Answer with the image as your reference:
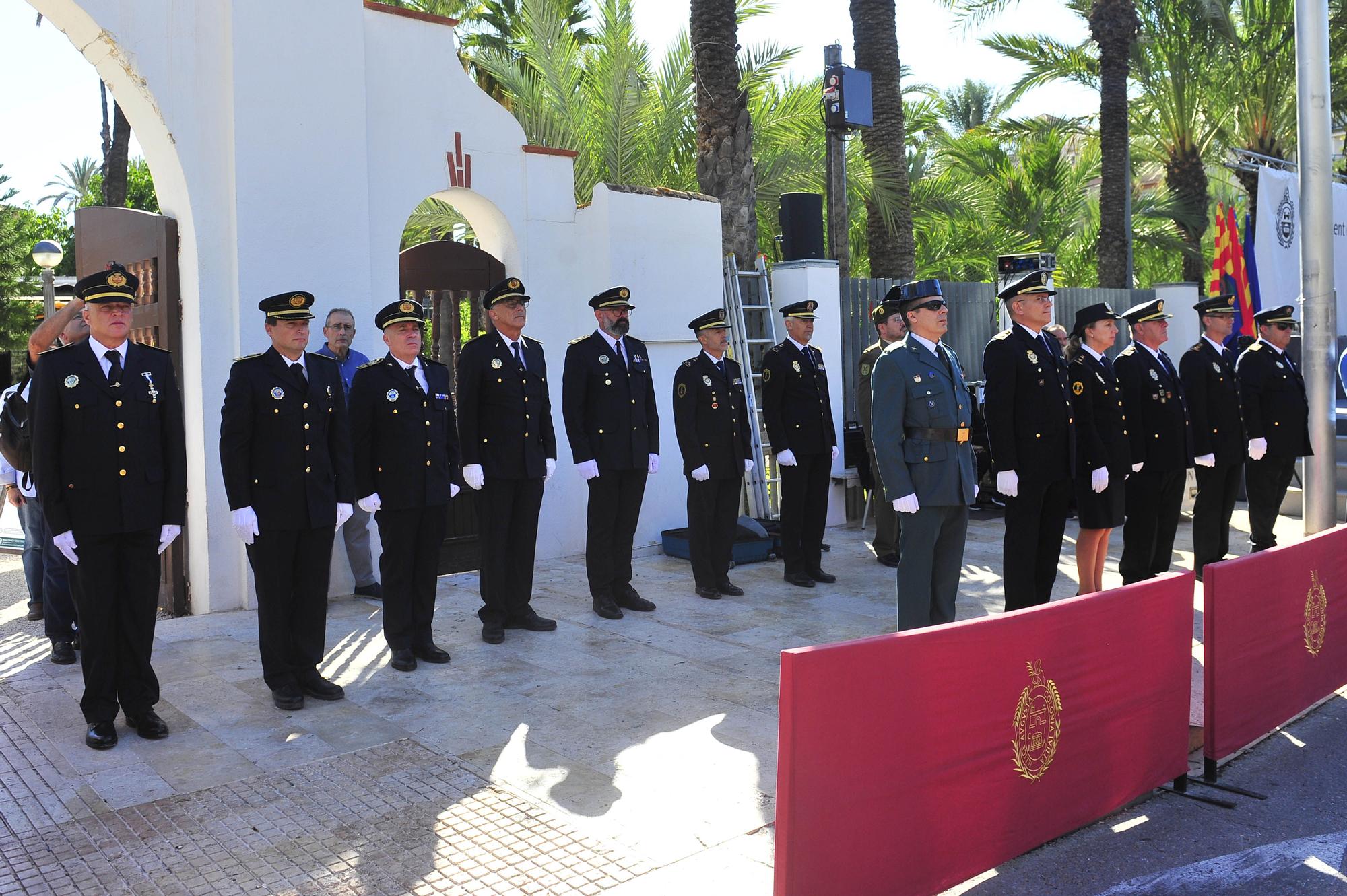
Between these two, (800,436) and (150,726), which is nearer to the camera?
(150,726)

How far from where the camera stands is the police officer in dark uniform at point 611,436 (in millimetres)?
7352

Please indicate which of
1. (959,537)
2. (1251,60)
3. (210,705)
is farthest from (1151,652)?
(1251,60)

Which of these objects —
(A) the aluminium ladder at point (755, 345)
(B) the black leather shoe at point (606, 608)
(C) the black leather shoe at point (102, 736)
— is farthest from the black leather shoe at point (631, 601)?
(C) the black leather shoe at point (102, 736)

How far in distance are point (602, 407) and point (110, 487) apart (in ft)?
10.5

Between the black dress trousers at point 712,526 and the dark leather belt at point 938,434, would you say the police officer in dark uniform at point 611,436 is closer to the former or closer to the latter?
the black dress trousers at point 712,526

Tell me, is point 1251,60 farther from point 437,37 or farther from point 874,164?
point 437,37

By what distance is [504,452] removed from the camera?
677 cm

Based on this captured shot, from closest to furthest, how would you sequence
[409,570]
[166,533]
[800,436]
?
[166,533], [409,570], [800,436]

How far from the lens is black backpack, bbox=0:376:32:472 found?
20.7ft

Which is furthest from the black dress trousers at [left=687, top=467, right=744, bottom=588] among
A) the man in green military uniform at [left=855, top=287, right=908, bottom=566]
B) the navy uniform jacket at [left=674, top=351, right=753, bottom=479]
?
the man in green military uniform at [left=855, top=287, right=908, bottom=566]

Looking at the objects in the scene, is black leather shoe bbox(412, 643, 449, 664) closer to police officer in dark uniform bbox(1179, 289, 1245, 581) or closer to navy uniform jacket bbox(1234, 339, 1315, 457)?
police officer in dark uniform bbox(1179, 289, 1245, 581)

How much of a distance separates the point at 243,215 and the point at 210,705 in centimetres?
330

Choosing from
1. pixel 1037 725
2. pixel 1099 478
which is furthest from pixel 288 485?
pixel 1099 478

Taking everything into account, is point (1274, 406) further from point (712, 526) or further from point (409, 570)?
point (409, 570)
